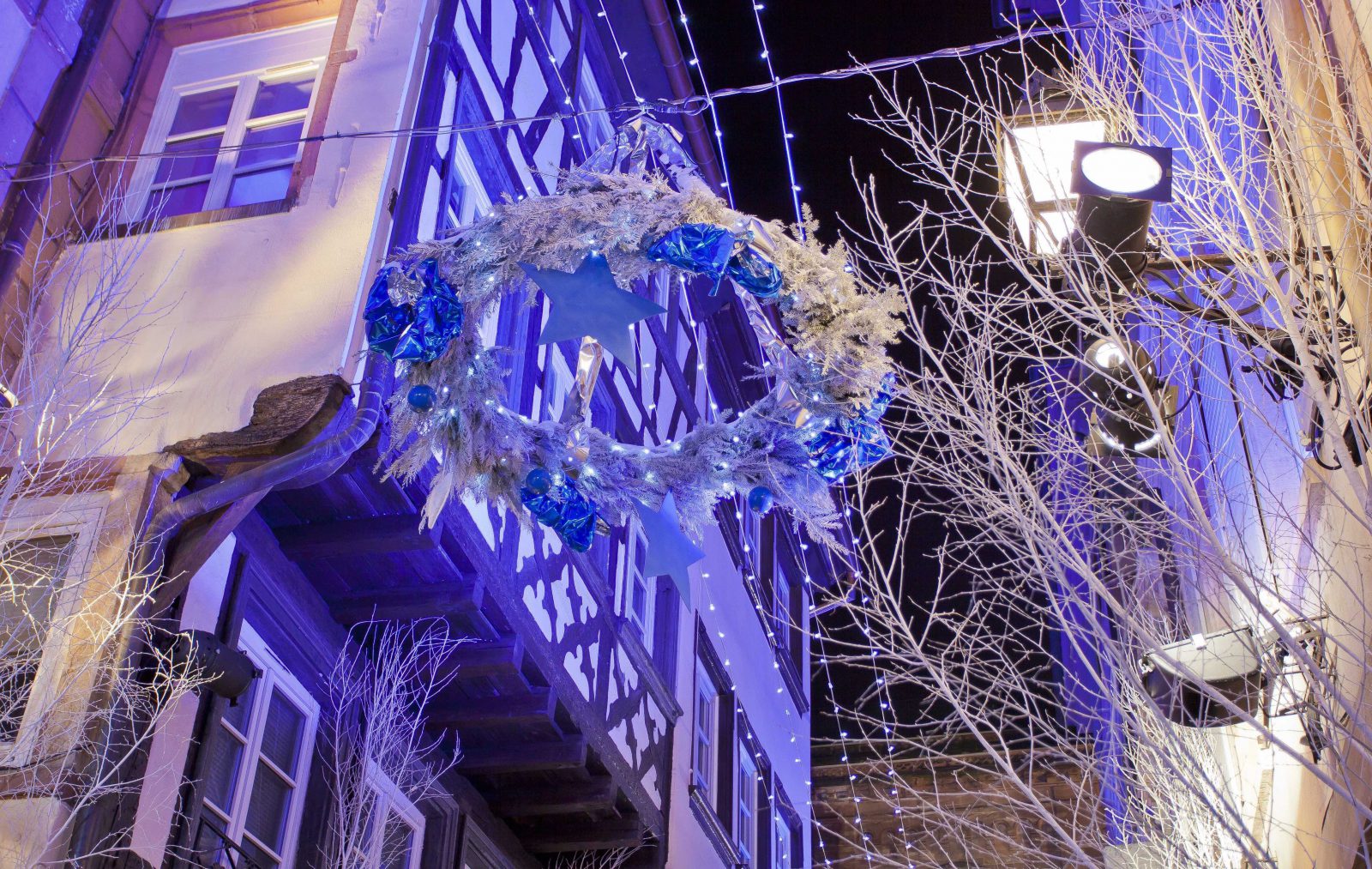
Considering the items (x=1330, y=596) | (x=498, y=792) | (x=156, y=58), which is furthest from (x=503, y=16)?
(x=1330, y=596)

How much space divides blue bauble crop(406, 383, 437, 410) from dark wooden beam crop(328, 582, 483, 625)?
1.73 m

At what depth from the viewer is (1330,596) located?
5.17 m

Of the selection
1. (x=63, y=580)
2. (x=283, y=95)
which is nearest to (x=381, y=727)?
(x=63, y=580)

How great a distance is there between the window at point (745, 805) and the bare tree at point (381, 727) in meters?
4.40

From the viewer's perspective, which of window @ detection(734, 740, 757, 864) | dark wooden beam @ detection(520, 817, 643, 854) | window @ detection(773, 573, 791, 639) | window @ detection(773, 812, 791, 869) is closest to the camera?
dark wooden beam @ detection(520, 817, 643, 854)

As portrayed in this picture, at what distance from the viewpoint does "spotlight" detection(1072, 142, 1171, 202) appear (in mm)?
4207

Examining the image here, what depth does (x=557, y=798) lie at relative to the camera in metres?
7.52

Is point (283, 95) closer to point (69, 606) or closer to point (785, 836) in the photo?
point (69, 606)

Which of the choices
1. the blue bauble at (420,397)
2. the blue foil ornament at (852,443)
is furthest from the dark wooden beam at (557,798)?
the blue bauble at (420,397)

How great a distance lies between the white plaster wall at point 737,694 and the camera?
9.29 meters

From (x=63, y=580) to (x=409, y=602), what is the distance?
1.60 metres

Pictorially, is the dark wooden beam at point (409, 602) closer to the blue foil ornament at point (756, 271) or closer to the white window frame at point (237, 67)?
the white window frame at point (237, 67)

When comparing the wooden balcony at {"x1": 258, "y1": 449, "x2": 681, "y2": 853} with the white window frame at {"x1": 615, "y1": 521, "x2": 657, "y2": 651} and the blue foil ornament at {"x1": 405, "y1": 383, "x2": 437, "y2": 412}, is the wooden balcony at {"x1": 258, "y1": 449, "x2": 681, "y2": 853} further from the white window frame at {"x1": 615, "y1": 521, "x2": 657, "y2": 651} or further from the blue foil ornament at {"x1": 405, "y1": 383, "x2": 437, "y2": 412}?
the blue foil ornament at {"x1": 405, "y1": 383, "x2": 437, "y2": 412}

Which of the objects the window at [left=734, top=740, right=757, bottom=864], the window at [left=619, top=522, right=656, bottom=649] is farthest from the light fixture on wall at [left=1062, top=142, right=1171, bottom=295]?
the window at [left=734, top=740, right=757, bottom=864]
